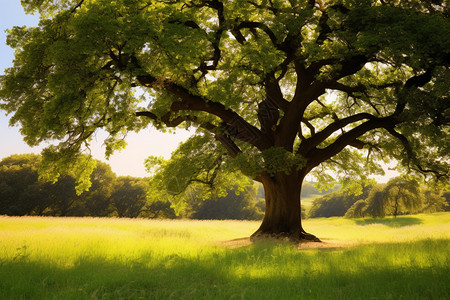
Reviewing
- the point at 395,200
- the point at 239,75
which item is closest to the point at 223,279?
the point at 239,75

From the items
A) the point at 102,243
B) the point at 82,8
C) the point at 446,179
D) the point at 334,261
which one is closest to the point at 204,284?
the point at 334,261

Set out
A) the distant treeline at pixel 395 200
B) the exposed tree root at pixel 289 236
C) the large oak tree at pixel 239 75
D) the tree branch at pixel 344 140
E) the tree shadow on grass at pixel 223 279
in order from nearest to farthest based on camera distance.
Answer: the tree shadow on grass at pixel 223 279, the large oak tree at pixel 239 75, the exposed tree root at pixel 289 236, the tree branch at pixel 344 140, the distant treeline at pixel 395 200

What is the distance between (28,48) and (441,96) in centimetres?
1511

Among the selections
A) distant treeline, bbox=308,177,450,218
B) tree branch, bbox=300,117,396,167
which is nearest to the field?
tree branch, bbox=300,117,396,167

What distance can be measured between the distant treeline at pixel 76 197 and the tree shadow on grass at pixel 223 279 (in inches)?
1424

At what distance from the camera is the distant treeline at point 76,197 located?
4944cm

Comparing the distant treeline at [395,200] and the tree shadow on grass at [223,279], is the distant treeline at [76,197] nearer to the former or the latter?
the distant treeline at [395,200]

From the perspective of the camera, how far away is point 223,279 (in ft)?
23.5

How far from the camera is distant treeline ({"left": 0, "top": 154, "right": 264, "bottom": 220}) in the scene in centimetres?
4944

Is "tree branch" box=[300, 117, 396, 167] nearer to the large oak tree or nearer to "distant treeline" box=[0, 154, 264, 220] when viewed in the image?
the large oak tree

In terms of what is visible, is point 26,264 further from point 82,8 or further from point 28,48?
point 82,8

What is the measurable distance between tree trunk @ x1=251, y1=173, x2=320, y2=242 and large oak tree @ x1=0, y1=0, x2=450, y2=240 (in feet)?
0.18

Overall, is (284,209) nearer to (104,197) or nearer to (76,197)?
(76,197)

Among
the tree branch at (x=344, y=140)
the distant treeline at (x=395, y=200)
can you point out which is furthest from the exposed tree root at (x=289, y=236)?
the distant treeline at (x=395, y=200)
